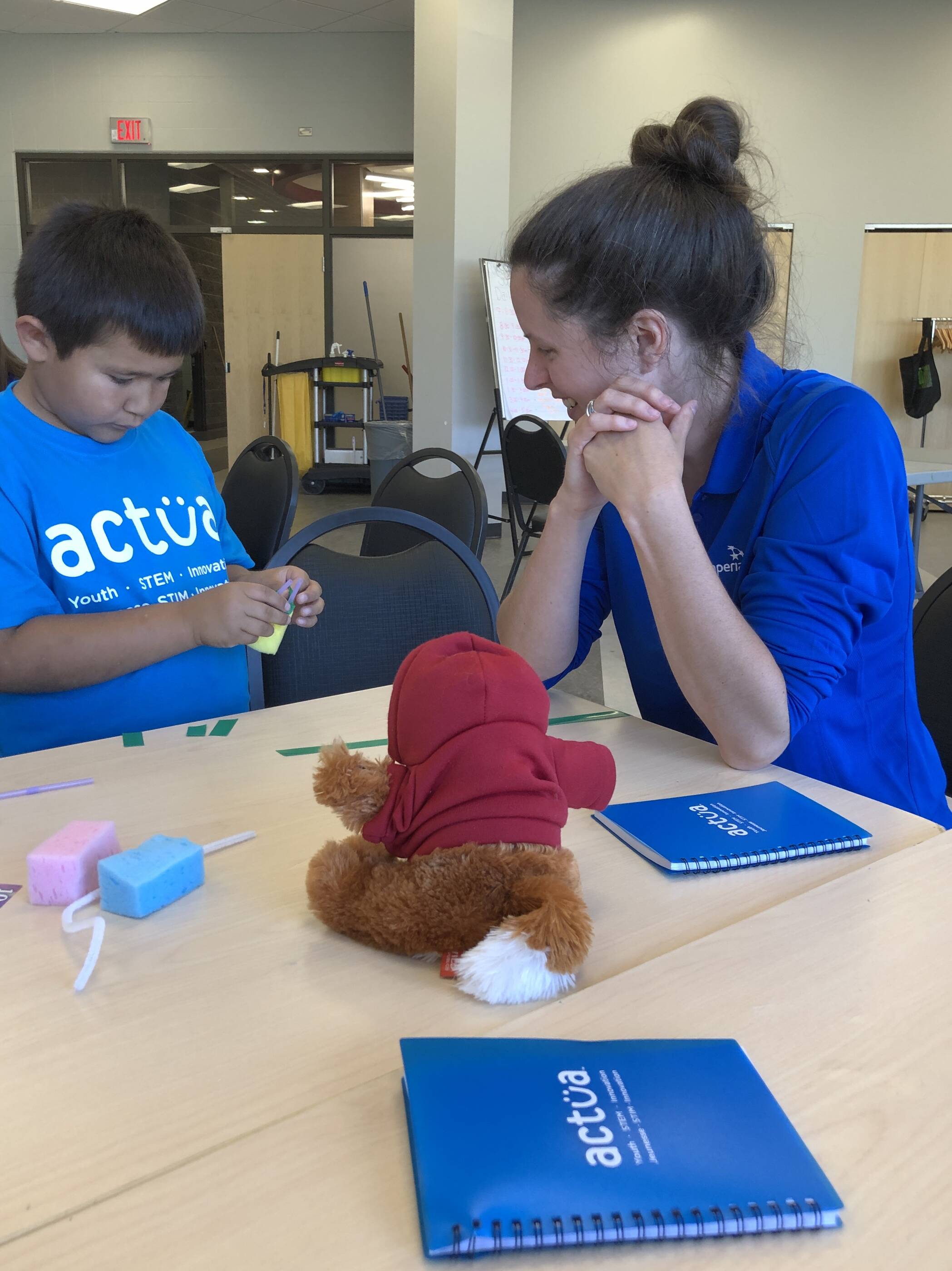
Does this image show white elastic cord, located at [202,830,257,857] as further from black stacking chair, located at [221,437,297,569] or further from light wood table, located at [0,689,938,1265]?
black stacking chair, located at [221,437,297,569]

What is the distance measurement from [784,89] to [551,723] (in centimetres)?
719

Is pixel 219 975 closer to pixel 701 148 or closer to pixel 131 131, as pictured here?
pixel 701 148

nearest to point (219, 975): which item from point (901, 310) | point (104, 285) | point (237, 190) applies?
point (104, 285)

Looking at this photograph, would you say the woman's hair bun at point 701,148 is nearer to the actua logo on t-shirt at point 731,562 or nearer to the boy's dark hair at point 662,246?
the boy's dark hair at point 662,246

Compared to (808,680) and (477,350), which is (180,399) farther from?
(808,680)

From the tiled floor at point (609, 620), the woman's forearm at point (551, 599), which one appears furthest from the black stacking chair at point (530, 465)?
the woman's forearm at point (551, 599)

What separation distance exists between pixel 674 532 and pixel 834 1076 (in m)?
0.60

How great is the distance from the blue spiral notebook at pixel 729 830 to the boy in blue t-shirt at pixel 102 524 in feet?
1.96

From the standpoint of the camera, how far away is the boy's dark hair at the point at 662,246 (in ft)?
3.68

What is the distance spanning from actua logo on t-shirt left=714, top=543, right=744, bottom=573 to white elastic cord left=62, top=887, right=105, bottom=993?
0.83 metres

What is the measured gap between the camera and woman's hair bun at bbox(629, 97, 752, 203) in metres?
1.17

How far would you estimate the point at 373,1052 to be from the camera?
61cm

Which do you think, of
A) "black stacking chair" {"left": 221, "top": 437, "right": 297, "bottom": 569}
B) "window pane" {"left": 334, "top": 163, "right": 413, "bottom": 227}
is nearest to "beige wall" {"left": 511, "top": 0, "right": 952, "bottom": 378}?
"window pane" {"left": 334, "top": 163, "right": 413, "bottom": 227}

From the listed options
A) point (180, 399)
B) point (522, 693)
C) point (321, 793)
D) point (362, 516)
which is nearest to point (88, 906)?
point (321, 793)
